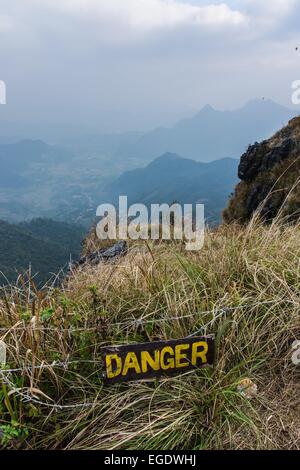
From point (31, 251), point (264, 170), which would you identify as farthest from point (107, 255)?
point (31, 251)

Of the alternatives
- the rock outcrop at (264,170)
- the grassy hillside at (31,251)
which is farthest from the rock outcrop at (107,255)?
the grassy hillside at (31,251)

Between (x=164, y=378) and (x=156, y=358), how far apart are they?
7.4 inches

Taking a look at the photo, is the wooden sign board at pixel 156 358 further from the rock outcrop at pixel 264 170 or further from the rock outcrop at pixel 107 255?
the rock outcrop at pixel 264 170

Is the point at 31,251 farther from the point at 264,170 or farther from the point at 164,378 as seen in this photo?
the point at 164,378

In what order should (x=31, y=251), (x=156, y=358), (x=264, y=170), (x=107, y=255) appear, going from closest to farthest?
(x=156, y=358) → (x=107, y=255) → (x=264, y=170) → (x=31, y=251)

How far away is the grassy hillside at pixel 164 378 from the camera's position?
2.83 m

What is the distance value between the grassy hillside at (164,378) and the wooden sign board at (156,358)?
9 centimetres

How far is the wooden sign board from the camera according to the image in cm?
302

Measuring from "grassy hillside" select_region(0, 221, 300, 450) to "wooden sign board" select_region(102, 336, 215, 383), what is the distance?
3.4 inches

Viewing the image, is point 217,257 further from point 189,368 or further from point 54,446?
point 54,446

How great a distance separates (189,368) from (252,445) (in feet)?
2.30

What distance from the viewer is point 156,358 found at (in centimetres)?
309

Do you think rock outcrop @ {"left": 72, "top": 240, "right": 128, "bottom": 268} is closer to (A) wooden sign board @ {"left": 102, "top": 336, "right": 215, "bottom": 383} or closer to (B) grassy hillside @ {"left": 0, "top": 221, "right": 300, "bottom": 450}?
(B) grassy hillside @ {"left": 0, "top": 221, "right": 300, "bottom": 450}
